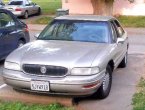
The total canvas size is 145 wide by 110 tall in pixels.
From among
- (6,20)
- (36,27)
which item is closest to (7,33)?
(6,20)

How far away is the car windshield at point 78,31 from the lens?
770cm

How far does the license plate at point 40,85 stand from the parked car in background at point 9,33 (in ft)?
11.0

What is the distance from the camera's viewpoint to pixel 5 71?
263 inches

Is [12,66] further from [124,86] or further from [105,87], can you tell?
[124,86]

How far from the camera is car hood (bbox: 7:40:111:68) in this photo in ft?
21.0

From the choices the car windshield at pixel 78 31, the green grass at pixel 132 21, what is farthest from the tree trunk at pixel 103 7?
the car windshield at pixel 78 31

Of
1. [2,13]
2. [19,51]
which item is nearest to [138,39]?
[2,13]

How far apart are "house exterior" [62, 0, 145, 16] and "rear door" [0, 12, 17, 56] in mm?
15292

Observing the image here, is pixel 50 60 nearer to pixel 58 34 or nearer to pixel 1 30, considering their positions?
pixel 58 34

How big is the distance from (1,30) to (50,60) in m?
3.39

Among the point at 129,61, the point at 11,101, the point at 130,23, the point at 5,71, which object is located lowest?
the point at 130,23

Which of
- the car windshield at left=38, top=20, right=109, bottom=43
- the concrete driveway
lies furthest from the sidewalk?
the car windshield at left=38, top=20, right=109, bottom=43

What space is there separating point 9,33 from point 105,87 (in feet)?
12.3

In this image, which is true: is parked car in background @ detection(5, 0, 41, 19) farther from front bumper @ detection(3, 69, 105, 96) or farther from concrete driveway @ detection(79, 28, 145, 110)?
front bumper @ detection(3, 69, 105, 96)
